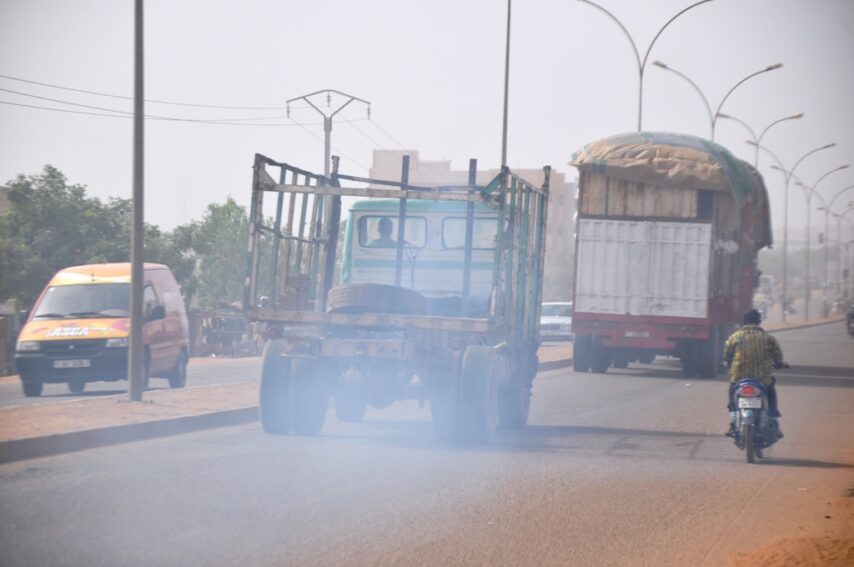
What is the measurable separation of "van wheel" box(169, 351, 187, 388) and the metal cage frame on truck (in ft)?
28.2

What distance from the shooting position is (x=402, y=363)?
12.5m

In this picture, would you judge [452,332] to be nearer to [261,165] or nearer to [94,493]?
[261,165]

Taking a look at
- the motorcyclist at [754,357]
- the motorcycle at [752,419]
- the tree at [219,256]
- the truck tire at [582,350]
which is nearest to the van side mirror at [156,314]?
the truck tire at [582,350]

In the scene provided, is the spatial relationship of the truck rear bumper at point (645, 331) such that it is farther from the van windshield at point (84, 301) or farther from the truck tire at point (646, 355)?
the van windshield at point (84, 301)

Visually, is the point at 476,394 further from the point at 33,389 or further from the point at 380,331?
the point at 33,389

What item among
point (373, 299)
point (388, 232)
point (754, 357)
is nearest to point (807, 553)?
point (754, 357)

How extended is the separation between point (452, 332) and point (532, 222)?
2436mm

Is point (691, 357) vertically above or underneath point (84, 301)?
underneath

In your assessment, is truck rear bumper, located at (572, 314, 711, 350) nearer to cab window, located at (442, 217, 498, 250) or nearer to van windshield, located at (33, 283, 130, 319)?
van windshield, located at (33, 283, 130, 319)

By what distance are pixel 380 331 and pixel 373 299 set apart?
2.06ft

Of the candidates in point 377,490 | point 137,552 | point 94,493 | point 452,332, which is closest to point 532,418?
point 452,332

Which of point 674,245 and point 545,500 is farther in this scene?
point 674,245

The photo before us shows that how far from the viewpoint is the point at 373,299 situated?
1235 centimetres

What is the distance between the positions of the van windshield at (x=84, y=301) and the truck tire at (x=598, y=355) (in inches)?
377
